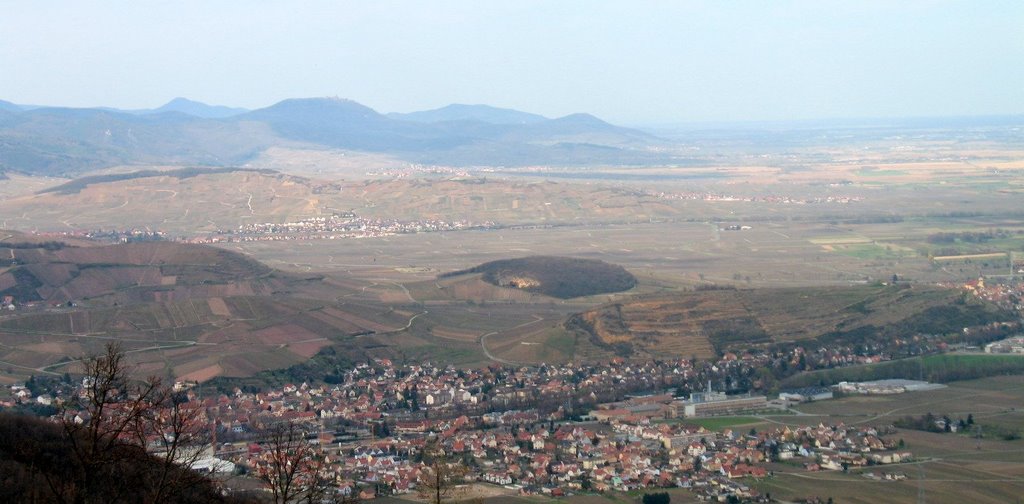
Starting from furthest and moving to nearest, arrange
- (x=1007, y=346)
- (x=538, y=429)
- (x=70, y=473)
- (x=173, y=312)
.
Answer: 1. (x=173, y=312)
2. (x=1007, y=346)
3. (x=538, y=429)
4. (x=70, y=473)

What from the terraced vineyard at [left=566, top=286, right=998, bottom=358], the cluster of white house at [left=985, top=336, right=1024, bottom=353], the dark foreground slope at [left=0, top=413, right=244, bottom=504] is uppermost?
the dark foreground slope at [left=0, top=413, right=244, bottom=504]

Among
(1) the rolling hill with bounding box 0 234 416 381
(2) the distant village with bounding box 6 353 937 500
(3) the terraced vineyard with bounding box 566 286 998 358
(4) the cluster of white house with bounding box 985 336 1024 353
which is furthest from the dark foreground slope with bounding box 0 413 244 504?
(4) the cluster of white house with bounding box 985 336 1024 353

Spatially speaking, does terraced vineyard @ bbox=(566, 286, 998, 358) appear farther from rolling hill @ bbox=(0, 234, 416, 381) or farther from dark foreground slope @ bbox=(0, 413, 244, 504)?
dark foreground slope @ bbox=(0, 413, 244, 504)

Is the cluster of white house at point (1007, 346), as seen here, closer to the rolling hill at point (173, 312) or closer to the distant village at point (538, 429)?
the distant village at point (538, 429)

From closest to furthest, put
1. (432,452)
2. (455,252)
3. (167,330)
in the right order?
(432,452) → (167,330) → (455,252)

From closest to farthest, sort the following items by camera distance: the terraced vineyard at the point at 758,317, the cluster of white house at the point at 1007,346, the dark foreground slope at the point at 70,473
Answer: the dark foreground slope at the point at 70,473 → the cluster of white house at the point at 1007,346 → the terraced vineyard at the point at 758,317

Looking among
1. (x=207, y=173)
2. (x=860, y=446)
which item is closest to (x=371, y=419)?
(x=860, y=446)

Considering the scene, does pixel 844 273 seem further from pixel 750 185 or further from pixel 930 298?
pixel 750 185

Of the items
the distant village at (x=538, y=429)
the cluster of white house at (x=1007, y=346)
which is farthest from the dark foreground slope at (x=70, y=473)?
the cluster of white house at (x=1007, y=346)

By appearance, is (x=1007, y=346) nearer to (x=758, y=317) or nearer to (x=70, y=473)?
(x=758, y=317)

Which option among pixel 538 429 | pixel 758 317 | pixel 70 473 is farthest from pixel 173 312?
pixel 70 473

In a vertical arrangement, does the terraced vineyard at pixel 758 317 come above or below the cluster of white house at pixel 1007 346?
above
